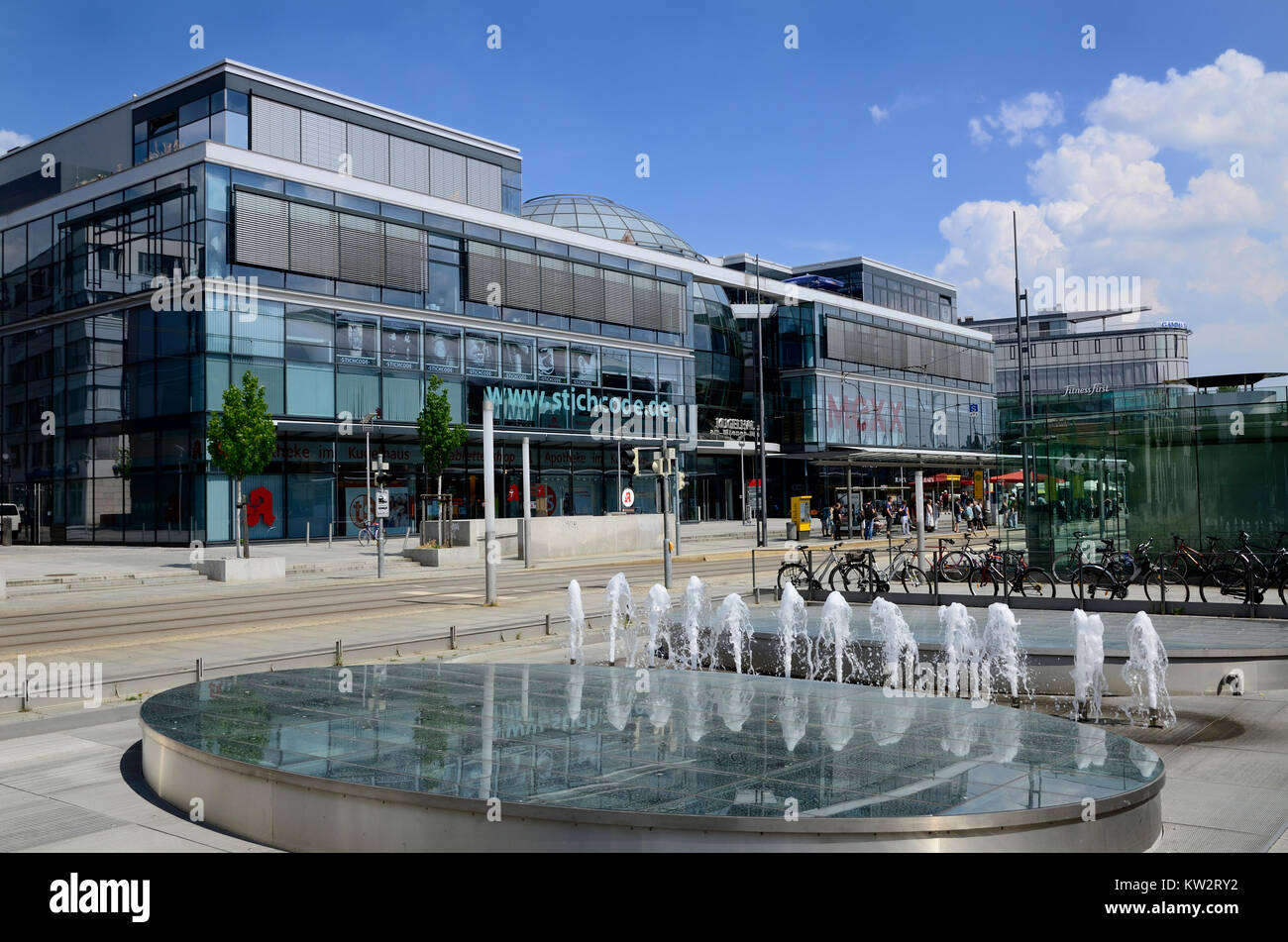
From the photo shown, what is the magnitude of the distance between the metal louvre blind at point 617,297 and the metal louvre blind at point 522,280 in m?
5.07

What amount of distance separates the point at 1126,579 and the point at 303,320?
32763mm

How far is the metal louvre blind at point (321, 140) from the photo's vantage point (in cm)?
4575

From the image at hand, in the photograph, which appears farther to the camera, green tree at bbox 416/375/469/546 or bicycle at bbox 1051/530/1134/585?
green tree at bbox 416/375/469/546

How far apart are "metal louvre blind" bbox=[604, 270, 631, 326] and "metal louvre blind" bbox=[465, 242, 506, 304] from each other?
7.33m

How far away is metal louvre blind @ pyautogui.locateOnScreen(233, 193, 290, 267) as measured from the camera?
39938 millimetres

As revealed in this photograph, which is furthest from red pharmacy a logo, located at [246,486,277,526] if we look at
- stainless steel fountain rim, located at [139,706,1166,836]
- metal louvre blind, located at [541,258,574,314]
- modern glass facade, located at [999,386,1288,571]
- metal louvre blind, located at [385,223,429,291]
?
stainless steel fountain rim, located at [139,706,1166,836]

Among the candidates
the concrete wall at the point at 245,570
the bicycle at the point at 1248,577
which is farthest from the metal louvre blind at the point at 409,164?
the bicycle at the point at 1248,577

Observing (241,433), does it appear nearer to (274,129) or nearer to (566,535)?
(566,535)

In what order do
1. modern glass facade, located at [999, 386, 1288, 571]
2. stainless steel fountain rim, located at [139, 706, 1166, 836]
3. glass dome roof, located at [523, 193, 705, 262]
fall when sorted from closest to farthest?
1. stainless steel fountain rim, located at [139, 706, 1166, 836]
2. modern glass facade, located at [999, 386, 1288, 571]
3. glass dome roof, located at [523, 193, 705, 262]

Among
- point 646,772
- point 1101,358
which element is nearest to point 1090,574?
point 646,772

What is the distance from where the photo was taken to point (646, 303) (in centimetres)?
5800

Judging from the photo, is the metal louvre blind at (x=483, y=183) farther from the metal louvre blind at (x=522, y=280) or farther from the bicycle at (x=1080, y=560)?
the bicycle at (x=1080, y=560)

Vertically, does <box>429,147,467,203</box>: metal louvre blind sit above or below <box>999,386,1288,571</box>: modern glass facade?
above

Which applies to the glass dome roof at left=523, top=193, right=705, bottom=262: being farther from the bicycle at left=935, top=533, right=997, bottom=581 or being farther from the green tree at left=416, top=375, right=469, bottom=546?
the bicycle at left=935, top=533, right=997, bottom=581
